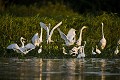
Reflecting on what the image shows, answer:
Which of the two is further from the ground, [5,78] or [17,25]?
[17,25]

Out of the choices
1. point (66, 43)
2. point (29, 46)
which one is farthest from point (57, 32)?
point (29, 46)

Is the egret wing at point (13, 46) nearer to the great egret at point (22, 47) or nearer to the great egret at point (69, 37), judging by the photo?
the great egret at point (22, 47)

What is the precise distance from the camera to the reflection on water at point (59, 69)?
542 inches

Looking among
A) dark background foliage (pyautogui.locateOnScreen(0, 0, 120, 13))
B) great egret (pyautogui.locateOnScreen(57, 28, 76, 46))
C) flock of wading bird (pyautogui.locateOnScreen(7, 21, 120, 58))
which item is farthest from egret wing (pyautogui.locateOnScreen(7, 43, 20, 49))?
dark background foliage (pyautogui.locateOnScreen(0, 0, 120, 13))

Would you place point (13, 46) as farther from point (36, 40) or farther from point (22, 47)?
point (36, 40)

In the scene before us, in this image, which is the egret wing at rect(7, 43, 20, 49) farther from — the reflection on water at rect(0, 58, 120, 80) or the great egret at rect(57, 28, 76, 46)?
the great egret at rect(57, 28, 76, 46)

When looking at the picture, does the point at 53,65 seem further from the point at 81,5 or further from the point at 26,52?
the point at 81,5

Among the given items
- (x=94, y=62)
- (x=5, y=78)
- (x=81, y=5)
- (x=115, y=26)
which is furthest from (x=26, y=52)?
(x=81, y=5)

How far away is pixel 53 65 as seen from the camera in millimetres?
16078

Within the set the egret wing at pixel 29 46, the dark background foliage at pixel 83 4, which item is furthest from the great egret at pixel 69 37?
the dark background foliage at pixel 83 4

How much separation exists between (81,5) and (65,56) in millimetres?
20167

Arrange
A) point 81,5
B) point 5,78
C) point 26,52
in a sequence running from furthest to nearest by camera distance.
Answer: point 81,5
point 26,52
point 5,78

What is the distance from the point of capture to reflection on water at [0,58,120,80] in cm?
1377

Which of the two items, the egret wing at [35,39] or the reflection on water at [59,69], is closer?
the reflection on water at [59,69]
